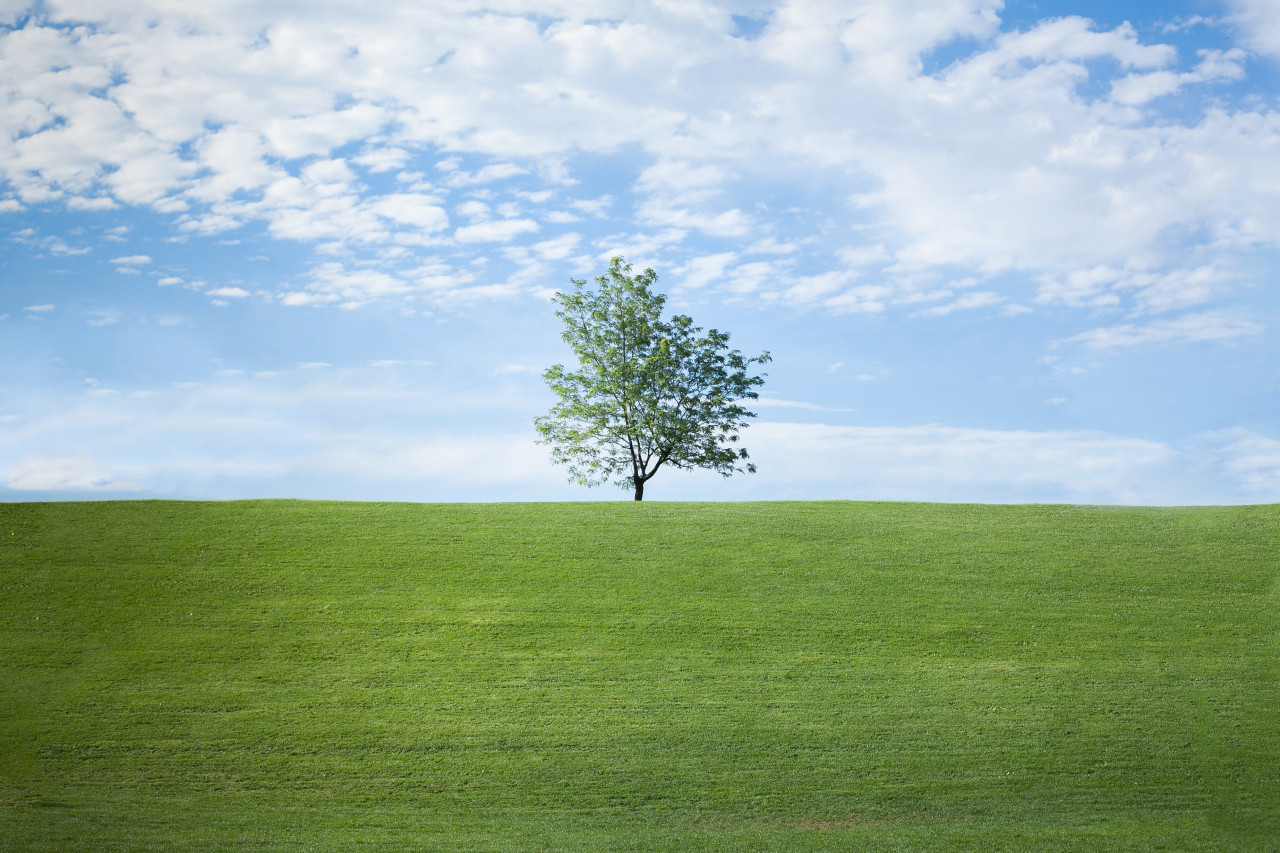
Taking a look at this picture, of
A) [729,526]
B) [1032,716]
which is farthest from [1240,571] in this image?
[729,526]

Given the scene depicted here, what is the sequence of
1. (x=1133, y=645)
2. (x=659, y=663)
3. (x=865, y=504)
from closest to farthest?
(x=659, y=663), (x=1133, y=645), (x=865, y=504)

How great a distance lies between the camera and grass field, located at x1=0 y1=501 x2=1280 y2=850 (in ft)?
39.9

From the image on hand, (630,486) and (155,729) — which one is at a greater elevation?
(630,486)

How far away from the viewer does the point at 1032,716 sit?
14.7 metres

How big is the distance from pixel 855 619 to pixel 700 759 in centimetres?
572

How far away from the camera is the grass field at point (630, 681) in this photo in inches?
479

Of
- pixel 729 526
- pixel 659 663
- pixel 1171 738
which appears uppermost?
pixel 729 526

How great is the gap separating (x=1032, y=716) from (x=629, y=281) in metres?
23.0

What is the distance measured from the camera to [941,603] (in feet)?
60.3

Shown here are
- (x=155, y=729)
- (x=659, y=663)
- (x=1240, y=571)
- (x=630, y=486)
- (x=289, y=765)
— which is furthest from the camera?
(x=630, y=486)

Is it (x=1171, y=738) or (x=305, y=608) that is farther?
(x=305, y=608)

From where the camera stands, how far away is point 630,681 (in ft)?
50.1

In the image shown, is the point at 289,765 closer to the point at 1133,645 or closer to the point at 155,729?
the point at 155,729

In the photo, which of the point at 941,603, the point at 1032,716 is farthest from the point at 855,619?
the point at 1032,716
